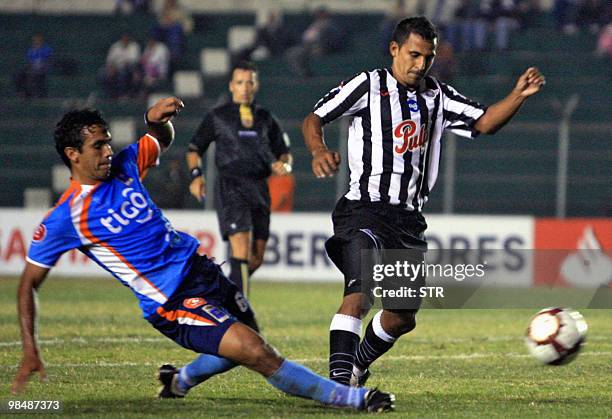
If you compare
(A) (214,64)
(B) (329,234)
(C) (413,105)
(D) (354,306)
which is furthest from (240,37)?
(D) (354,306)

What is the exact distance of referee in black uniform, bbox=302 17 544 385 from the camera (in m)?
7.39

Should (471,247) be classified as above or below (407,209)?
below

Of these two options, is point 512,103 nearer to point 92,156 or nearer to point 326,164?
point 326,164

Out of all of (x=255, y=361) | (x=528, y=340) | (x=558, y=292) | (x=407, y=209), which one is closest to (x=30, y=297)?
(x=255, y=361)

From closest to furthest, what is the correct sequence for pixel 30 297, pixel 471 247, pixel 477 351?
1. pixel 30 297
2. pixel 477 351
3. pixel 471 247

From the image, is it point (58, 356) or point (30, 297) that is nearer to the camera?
point (30, 297)

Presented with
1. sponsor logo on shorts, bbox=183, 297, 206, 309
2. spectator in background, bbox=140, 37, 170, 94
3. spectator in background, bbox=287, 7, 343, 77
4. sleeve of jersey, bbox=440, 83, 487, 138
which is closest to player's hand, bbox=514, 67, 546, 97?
sleeve of jersey, bbox=440, 83, 487, 138

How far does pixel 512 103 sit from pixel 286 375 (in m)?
2.19

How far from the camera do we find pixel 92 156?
6.78m

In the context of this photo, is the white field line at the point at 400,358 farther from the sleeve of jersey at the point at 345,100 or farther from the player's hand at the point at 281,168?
the sleeve of jersey at the point at 345,100

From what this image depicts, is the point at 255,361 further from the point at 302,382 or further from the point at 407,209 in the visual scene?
the point at 407,209

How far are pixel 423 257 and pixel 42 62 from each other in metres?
19.5

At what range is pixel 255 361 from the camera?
21.5 ft

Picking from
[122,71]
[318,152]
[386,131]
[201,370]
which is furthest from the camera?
[122,71]
